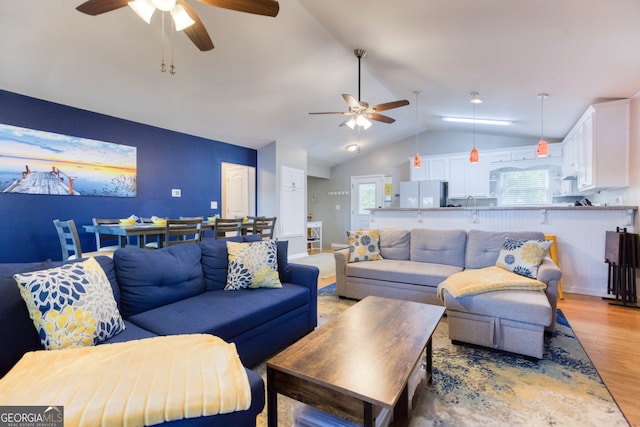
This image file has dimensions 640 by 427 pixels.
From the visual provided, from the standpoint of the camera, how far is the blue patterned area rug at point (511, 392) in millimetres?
1562

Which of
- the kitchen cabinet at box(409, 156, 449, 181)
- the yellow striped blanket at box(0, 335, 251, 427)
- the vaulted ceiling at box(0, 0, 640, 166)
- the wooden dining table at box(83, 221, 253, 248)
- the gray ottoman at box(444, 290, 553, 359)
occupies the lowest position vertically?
the gray ottoman at box(444, 290, 553, 359)

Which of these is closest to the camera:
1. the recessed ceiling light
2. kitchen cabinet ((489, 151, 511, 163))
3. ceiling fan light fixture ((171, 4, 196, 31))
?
ceiling fan light fixture ((171, 4, 196, 31))

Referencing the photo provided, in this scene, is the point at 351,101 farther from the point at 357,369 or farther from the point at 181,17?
the point at 357,369

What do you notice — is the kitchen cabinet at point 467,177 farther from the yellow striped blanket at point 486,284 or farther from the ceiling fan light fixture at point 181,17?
the ceiling fan light fixture at point 181,17

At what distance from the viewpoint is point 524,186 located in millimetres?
6094

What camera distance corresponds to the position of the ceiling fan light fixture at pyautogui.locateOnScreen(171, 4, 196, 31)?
1.96 metres

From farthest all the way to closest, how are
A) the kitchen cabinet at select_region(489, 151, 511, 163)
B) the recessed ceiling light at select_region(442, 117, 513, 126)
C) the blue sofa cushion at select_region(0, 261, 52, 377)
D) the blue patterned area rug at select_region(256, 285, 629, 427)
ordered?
the kitchen cabinet at select_region(489, 151, 511, 163) < the recessed ceiling light at select_region(442, 117, 513, 126) < the blue patterned area rug at select_region(256, 285, 629, 427) < the blue sofa cushion at select_region(0, 261, 52, 377)

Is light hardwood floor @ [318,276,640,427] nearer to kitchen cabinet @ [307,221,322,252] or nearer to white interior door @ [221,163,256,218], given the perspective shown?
kitchen cabinet @ [307,221,322,252]

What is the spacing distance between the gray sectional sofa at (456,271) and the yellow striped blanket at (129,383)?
1.95m

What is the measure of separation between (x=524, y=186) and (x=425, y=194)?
1969 millimetres

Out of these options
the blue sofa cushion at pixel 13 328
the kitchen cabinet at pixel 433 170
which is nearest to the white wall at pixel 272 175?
the kitchen cabinet at pixel 433 170

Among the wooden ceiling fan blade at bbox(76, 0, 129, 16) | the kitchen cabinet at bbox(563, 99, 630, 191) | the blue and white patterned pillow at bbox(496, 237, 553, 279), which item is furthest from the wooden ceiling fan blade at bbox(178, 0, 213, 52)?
the kitchen cabinet at bbox(563, 99, 630, 191)

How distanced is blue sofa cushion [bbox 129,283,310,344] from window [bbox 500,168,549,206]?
223 inches

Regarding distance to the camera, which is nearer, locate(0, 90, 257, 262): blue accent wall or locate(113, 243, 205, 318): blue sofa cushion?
locate(113, 243, 205, 318): blue sofa cushion
